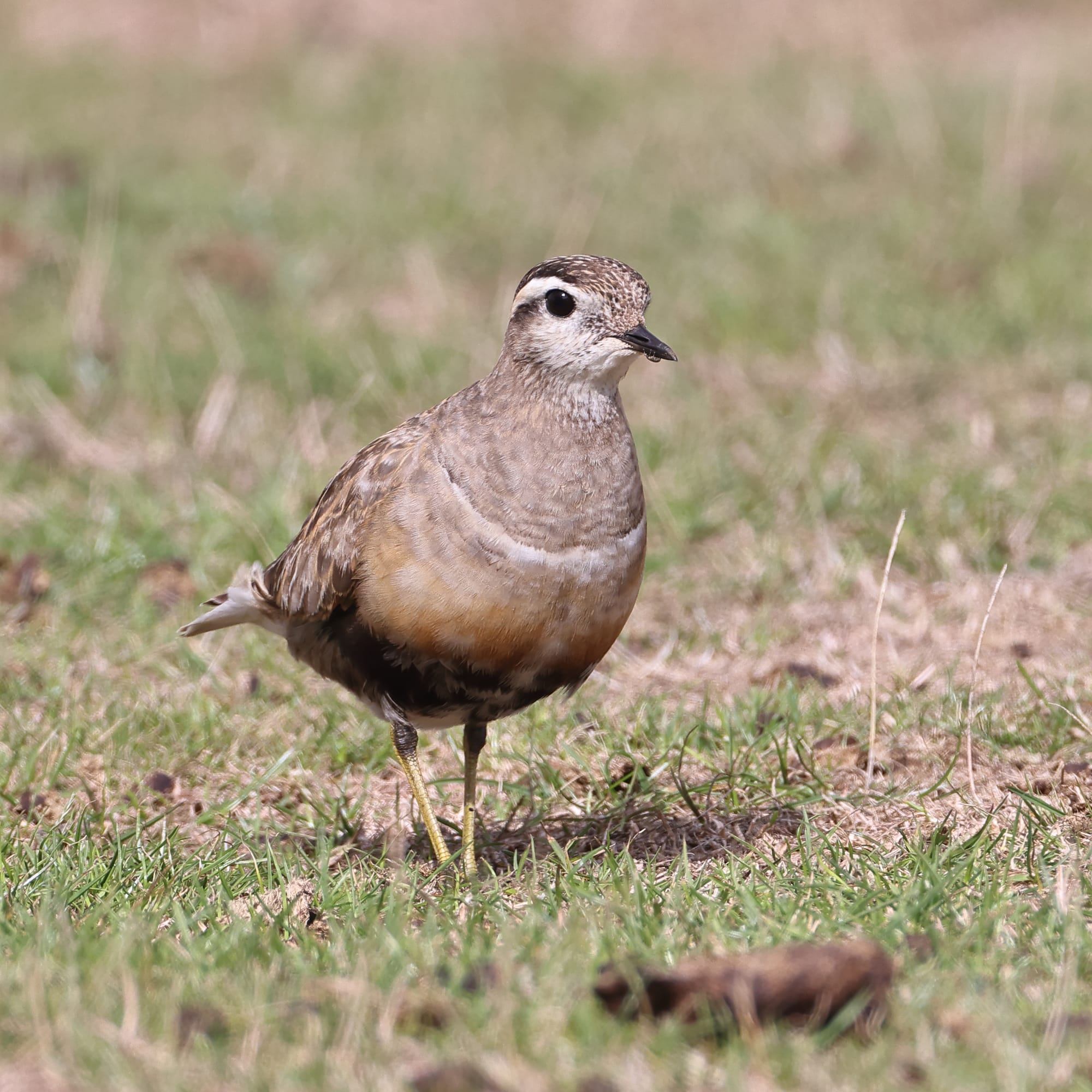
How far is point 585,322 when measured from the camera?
16.6 ft

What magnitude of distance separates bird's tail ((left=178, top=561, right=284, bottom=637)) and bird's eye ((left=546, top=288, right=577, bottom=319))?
146cm

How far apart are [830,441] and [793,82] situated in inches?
307

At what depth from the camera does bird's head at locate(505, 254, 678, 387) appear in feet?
16.5

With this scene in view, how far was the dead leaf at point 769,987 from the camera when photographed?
11.0 ft

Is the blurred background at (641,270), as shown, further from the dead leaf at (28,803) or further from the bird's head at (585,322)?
the bird's head at (585,322)

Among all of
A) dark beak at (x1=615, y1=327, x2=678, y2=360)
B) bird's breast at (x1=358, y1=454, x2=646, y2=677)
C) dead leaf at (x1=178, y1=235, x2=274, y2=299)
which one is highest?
dead leaf at (x1=178, y1=235, x2=274, y2=299)

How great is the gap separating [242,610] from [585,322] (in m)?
1.71

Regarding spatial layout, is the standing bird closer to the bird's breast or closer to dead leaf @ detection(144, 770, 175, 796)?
the bird's breast

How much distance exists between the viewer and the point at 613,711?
20.1 feet

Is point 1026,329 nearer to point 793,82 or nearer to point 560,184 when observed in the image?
point 560,184

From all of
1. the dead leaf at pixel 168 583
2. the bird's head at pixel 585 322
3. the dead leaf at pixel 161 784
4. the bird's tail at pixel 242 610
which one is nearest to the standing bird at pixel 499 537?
the bird's head at pixel 585 322

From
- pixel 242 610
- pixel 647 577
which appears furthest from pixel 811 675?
pixel 242 610

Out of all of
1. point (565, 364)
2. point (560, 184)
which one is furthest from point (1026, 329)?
point (565, 364)

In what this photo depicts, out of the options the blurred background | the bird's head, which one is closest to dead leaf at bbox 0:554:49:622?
the blurred background
